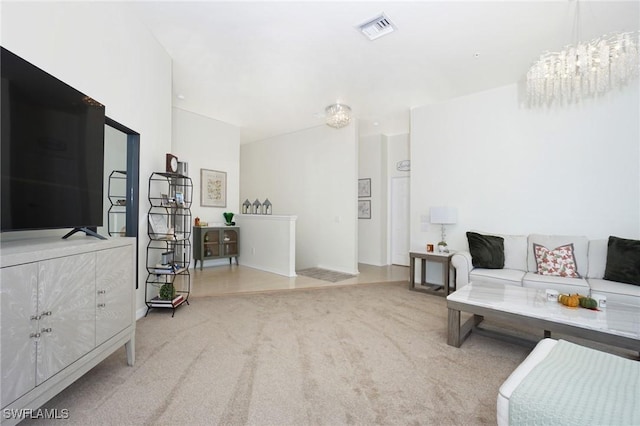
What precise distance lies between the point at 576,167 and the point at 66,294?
5008 mm

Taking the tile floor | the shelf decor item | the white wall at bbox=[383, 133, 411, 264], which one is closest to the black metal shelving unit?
the tile floor

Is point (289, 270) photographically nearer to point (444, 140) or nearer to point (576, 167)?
point (444, 140)

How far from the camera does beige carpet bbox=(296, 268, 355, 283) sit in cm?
497

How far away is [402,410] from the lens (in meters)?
1.67

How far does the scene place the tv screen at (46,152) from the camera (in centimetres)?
137

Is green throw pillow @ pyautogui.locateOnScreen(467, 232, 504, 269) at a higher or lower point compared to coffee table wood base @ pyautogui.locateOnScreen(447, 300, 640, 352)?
higher

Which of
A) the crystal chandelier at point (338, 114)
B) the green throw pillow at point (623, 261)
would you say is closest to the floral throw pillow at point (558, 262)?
the green throw pillow at point (623, 261)

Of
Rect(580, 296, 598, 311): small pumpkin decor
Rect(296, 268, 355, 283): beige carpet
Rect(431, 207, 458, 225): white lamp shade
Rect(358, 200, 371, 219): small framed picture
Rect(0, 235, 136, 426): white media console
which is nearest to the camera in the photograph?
Rect(0, 235, 136, 426): white media console

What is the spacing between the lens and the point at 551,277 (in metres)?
3.18

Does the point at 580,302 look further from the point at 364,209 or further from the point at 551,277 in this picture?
the point at 364,209

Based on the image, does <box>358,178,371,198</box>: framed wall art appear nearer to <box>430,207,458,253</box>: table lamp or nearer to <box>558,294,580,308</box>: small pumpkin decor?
<box>430,207,458,253</box>: table lamp

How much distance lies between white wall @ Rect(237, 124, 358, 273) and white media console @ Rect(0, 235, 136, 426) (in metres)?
4.12

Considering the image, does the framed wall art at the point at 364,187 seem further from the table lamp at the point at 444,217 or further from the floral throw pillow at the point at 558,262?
the floral throw pillow at the point at 558,262

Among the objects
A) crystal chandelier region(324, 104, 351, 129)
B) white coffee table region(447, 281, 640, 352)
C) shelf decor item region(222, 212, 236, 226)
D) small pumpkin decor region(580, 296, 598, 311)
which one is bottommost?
white coffee table region(447, 281, 640, 352)
